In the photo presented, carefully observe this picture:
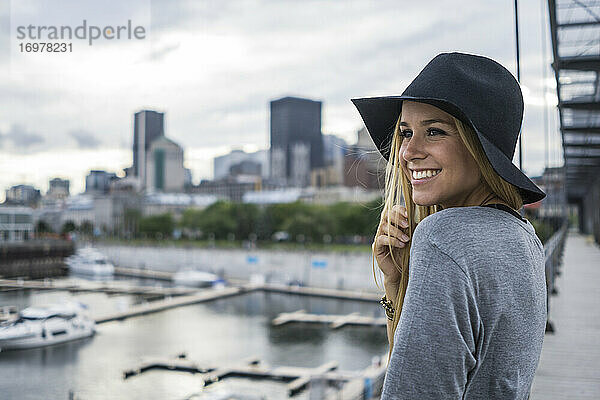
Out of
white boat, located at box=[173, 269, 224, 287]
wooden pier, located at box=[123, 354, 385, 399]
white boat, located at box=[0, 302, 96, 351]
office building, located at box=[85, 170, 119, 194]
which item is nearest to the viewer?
office building, located at box=[85, 170, 119, 194]

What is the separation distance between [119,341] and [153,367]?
18.0ft

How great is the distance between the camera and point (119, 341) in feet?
87.9

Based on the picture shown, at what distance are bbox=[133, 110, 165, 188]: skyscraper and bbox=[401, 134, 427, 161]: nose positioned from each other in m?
22.0

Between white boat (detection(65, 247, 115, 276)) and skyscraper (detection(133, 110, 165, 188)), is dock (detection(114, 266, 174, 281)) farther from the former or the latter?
skyscraper (detection(133, 110, 165, 188))

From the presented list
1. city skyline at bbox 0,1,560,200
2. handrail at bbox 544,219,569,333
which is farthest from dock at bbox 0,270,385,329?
handrail at bbox 544,219,569,333

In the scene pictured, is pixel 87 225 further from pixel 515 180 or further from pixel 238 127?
pixel 238 127

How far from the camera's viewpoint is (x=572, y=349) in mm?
2566

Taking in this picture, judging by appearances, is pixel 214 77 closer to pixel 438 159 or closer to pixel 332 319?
pixel 332 319

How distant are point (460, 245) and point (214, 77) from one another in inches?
2365

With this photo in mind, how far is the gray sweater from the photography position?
1.36 ft

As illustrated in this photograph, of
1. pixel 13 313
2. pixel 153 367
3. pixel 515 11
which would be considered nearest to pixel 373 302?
pixel 153 367

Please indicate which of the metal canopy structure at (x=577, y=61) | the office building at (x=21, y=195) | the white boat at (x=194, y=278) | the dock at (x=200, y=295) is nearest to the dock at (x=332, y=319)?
the dock at (x=200, y=295)

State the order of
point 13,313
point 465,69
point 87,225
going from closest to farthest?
point 465,69 < point 13,313 < point 87,225

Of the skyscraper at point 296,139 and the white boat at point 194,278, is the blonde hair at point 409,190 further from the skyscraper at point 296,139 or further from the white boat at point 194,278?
the skyscraper at point 296,139
